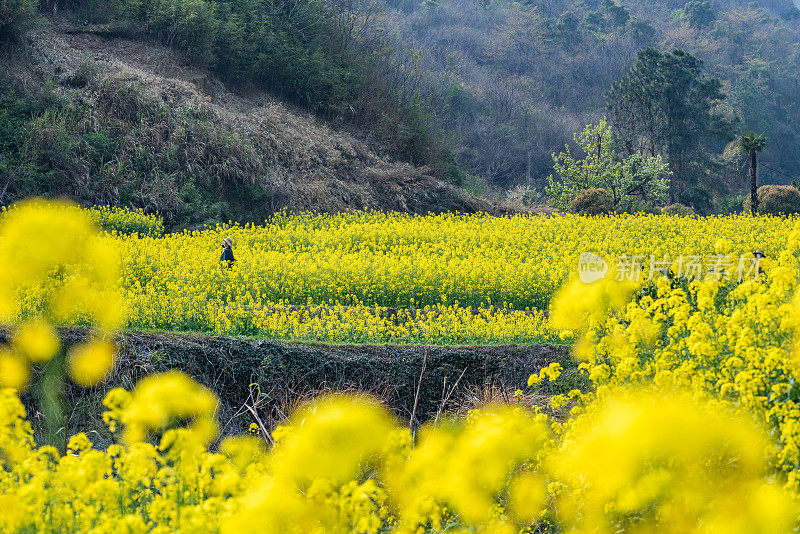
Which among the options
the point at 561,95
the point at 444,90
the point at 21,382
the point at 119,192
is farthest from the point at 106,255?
the point at 561,95

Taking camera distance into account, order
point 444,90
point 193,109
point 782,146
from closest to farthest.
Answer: point 193,109, point 444,90, point 782,146

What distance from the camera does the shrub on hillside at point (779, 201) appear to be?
24.2 m

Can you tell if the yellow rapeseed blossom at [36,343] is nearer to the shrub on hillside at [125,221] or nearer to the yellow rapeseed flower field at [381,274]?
the yellow rapeseed flower field at [381,274]

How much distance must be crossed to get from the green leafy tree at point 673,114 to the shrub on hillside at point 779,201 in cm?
834

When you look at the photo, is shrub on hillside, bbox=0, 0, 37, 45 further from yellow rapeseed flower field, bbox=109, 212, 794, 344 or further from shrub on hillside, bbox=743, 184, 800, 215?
shrub on hillside, bbox=743, 184, 800, 215

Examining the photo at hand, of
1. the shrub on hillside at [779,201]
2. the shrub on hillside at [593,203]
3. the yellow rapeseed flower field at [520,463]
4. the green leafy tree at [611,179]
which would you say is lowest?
the green leafy tree at [611,179]

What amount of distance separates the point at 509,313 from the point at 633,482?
24.4 ft

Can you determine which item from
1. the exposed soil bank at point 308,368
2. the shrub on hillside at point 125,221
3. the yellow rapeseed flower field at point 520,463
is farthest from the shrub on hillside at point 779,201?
the yellow rapeseed flower field at point 520,463

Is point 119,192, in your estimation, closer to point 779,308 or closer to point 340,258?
point 340,258

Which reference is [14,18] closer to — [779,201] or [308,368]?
[308,368]

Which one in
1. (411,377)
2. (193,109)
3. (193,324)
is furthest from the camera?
(193,109)

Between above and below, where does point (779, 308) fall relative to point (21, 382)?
above

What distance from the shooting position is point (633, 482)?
12.1ft

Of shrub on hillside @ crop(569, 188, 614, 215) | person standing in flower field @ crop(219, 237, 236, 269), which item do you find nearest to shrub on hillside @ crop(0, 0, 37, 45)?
person standing in flower field @ crop(219, 237, 236, 269)
